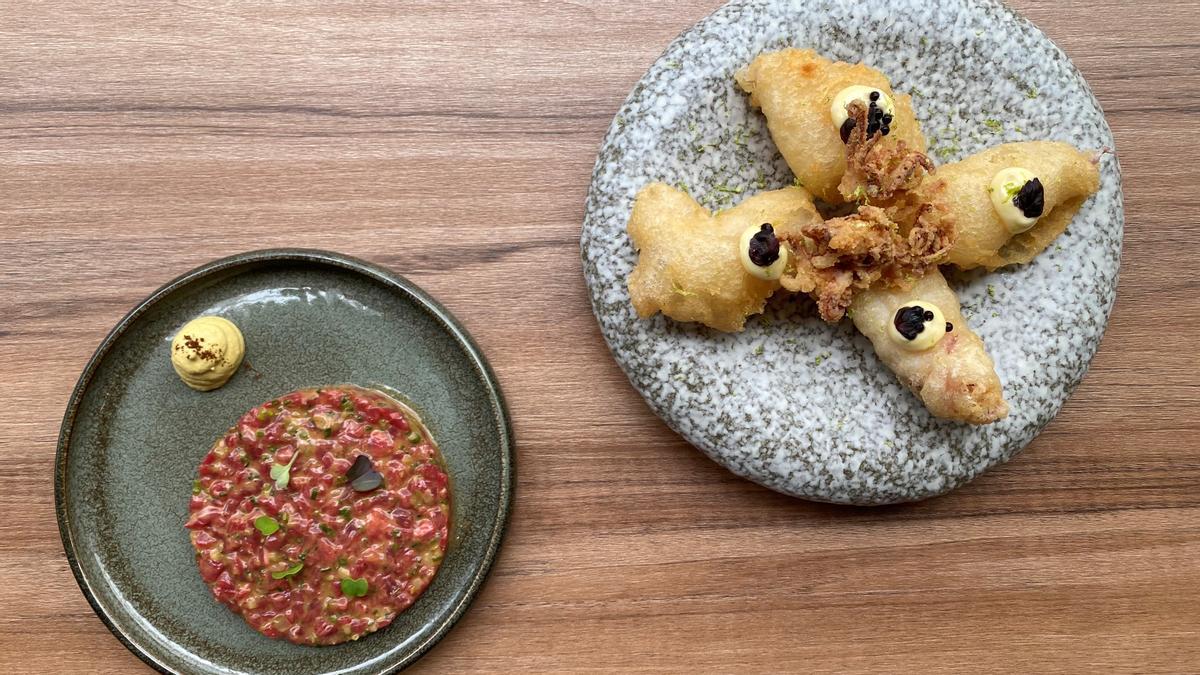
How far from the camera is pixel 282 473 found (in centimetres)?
165

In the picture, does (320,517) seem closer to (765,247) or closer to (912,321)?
(765,247)

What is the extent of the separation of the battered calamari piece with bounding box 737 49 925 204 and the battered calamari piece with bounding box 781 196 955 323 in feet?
0.29

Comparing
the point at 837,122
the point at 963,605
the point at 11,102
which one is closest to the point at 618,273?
the point at 837,122

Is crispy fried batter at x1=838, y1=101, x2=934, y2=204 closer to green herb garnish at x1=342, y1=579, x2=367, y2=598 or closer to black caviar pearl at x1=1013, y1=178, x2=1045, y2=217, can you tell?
black caviar pearl at x1=1013, y1=178, x2=1045, y2=217

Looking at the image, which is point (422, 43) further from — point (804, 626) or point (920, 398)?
point (804, 626)

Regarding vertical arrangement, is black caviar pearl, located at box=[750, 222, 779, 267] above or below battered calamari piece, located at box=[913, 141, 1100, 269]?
below

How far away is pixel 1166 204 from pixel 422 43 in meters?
1.58

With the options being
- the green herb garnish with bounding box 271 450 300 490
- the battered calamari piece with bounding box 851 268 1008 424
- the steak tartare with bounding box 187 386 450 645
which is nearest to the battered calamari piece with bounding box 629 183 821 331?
the battered calamari piece with bounding box 851 268 1008 424

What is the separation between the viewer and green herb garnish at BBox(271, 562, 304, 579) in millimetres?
1665

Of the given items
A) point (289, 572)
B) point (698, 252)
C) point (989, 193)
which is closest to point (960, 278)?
point (989, 193)

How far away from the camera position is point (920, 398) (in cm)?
161

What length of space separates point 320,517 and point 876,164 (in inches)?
47.0

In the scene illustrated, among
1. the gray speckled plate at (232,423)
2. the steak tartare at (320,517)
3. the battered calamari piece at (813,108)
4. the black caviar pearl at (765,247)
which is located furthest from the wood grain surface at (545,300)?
the black caviar pearl at (765,247)

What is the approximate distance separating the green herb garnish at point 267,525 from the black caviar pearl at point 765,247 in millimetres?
1020
